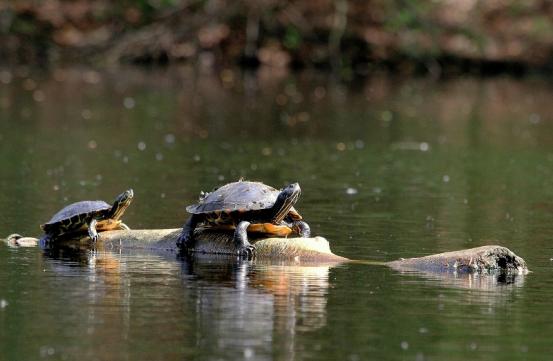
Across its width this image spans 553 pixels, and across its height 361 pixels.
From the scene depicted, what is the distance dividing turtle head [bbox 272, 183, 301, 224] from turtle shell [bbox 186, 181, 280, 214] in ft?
0.22

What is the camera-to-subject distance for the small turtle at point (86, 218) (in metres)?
11.7

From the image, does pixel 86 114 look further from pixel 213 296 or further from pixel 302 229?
pixel 213 296

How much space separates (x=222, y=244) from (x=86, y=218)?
116 cm

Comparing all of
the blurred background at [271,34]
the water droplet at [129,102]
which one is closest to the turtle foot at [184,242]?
the water droplet at [129,102]

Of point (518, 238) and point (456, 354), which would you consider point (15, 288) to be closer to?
point (456, 354)

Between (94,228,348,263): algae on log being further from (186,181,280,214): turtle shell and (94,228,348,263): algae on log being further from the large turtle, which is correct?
(186,181,280,214): turtle shell

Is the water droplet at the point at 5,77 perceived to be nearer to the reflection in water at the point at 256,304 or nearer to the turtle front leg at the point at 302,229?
the turtle front leg at the point at 302,229

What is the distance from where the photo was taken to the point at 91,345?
784 cm

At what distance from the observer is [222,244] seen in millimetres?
11719

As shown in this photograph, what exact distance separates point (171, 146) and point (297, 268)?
10.3 m

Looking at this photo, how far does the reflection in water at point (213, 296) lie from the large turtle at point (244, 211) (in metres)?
0.24

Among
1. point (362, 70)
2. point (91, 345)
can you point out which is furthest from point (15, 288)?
point (362, 70)

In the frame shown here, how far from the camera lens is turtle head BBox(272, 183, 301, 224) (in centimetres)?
1126

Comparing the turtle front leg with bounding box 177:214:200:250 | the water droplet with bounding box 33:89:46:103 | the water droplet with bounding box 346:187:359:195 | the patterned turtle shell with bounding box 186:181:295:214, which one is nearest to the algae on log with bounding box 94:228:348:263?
the turtle front leg with bounding box 177:214:200:250
